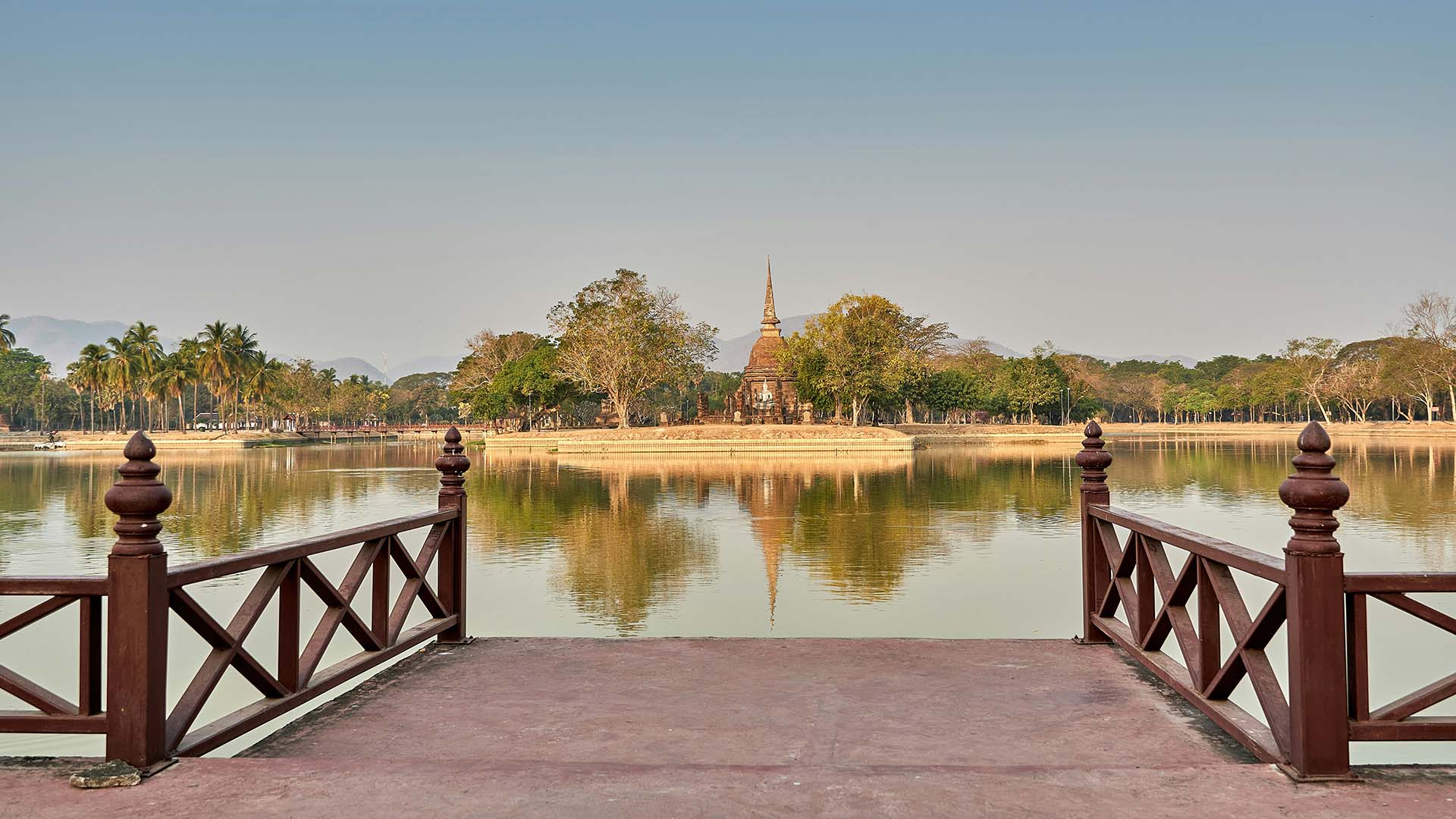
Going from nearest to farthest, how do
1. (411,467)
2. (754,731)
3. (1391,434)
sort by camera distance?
(754,731)
(411,467)
(1391,434)

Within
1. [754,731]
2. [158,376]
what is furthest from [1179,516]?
[158,376]

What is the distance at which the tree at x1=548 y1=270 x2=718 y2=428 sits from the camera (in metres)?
58.2

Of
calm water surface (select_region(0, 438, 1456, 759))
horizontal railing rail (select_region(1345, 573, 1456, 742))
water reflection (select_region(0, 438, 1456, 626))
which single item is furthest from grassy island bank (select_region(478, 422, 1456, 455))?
horizontal railing rail (select_region(1345, 573, 1456, 742))

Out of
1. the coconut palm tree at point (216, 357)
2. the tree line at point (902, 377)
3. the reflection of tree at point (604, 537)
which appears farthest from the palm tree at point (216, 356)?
the reflection of tree at point (604, 537)

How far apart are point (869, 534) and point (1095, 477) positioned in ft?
31.2

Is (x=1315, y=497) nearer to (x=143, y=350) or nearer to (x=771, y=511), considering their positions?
(x=771, y=511)

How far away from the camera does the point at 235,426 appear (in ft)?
295

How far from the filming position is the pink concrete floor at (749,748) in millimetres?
3438

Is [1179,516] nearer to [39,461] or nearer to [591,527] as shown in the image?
[591,527]

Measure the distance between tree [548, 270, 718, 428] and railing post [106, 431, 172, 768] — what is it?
5423cm

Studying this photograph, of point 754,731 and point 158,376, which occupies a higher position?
point 158,376

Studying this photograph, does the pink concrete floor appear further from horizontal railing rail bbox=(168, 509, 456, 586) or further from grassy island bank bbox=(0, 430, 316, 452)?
grassy island bank bbox=(0, 430, 316, 452)

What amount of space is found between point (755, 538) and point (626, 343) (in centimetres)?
4295

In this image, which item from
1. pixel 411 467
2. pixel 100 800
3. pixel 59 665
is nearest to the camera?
pixel 100 800
